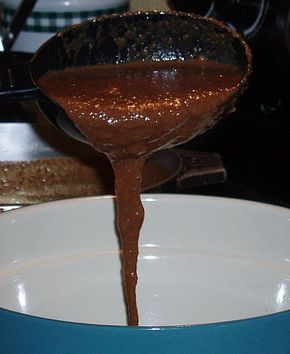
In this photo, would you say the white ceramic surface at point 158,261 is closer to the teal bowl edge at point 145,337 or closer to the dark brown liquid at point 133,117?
the dark brown liquid at point 133,117

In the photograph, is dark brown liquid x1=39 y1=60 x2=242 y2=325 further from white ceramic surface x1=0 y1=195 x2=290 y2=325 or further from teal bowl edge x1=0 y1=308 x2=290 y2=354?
teal bowl edge x1=0 y1=308 x2=290 y2=354

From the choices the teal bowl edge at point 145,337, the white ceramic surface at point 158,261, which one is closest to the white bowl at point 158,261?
the white ceramic surface at point 158,261

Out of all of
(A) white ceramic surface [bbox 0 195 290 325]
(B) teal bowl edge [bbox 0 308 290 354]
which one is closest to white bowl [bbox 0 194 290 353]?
(A) white ceramic surface [bbox 0 195 290 325]

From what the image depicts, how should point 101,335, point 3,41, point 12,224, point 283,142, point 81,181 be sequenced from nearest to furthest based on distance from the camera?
point 101,335 → point 12,224 → point 283,142 → point 81,181 → point 3,41

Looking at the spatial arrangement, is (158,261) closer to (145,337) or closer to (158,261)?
(158,261)

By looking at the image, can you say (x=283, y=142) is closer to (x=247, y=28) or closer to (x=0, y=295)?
(x=247, y=28)

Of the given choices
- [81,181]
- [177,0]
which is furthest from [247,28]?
[81,181]

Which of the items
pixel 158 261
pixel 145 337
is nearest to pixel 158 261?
pixel 158 261
